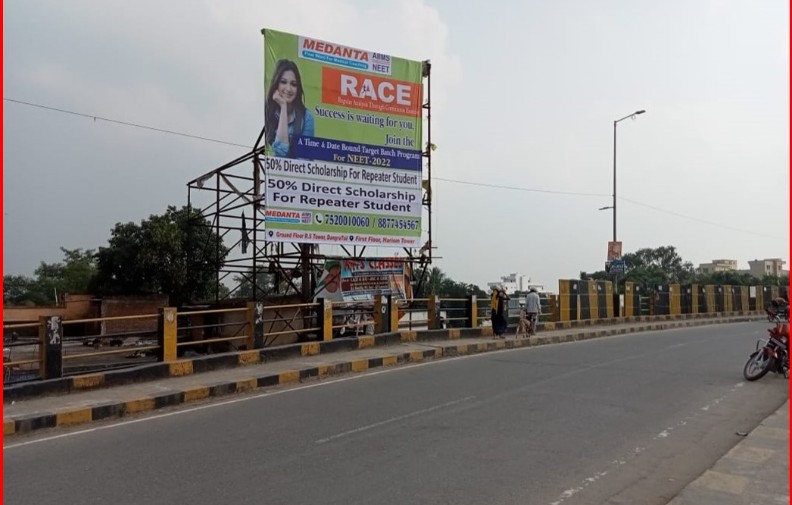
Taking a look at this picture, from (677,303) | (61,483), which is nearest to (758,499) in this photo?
(61,483)

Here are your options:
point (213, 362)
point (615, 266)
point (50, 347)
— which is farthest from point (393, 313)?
point (615, 266)

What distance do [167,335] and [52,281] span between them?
39886 millimetres

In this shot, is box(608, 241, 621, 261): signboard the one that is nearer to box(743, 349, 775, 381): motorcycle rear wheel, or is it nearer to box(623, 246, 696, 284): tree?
box(743, 349, 775, 381): motorcycle rear wheel

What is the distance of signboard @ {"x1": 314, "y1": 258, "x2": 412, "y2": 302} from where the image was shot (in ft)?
52.4

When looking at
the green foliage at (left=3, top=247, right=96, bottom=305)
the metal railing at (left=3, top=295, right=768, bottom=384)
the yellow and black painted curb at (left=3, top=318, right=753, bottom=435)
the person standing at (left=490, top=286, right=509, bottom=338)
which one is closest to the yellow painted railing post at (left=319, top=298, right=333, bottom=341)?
the metal railing at (left=3, top=295, right=768, bottom=384)

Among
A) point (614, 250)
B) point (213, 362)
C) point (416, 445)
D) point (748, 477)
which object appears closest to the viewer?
point (748, 477)

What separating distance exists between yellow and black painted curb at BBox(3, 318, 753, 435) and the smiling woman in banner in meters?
5.15

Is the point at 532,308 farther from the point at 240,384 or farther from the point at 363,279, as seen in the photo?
the point at 240,384

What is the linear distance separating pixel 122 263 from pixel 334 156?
702 inches

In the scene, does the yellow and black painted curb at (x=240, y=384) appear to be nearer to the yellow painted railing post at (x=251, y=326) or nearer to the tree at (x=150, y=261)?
the yellow painted railing post at (x=251, y=326)

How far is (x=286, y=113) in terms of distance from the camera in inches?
569

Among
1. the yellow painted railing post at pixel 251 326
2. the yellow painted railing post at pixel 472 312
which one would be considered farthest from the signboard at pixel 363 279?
the yellow painted railing post at pixel 251 326

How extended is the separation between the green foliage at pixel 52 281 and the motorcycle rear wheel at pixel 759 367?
130ft

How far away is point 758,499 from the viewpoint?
4527 millimetres
